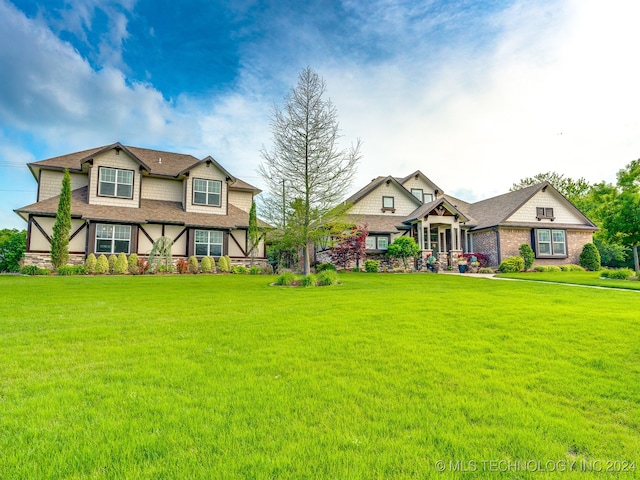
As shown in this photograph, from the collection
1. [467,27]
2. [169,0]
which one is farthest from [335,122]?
[169,0]

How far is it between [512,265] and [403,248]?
24.4ft

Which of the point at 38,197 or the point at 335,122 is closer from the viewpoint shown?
the point at 335,122

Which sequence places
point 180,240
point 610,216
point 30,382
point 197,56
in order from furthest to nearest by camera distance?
point 180,240, point 610,216, point 197,56, point 30,382

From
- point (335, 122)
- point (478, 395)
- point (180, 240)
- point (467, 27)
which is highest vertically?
point (467, 27)

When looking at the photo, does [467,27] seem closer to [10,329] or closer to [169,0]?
[169,0]

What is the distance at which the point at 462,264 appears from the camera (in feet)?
76.6

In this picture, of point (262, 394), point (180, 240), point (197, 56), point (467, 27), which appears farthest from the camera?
point (180, 240)

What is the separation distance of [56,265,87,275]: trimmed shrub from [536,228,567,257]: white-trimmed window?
99.5 ft

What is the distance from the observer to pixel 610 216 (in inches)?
792

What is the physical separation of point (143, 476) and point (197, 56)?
1746cm

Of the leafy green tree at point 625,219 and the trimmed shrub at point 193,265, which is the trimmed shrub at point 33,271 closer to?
the trimmed shrub at point 193,265

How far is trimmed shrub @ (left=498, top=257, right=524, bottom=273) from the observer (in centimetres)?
2230

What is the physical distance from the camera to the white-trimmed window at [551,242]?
2512 cm

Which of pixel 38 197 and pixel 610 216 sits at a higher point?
pixel 38 197
